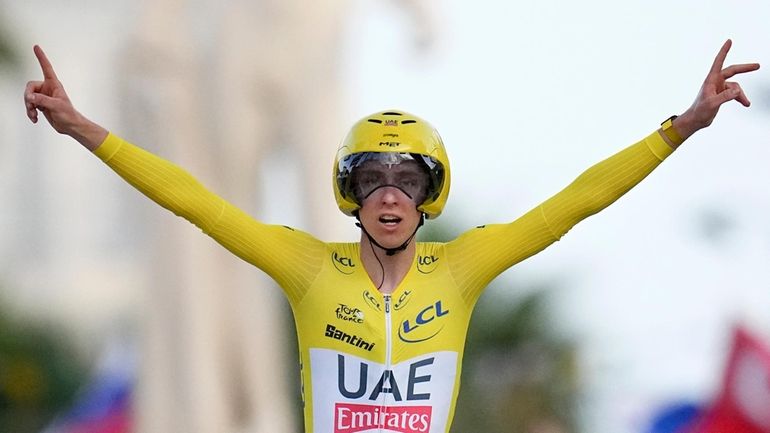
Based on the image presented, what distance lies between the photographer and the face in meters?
3.15

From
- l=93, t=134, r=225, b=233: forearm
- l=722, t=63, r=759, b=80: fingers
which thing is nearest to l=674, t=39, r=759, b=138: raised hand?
l=722, t=63, r=759, b=80: fingers

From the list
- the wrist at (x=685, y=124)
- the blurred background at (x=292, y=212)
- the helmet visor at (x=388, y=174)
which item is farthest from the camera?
the blurred background at (x=292, y=212)

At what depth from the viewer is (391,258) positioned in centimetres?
325

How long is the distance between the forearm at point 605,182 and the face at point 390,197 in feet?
1.14

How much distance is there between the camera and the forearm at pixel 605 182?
3.10 meters

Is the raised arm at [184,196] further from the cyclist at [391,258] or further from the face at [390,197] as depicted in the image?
the face at [390,197]

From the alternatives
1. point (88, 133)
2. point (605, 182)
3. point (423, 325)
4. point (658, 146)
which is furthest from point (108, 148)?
point (658, 146)

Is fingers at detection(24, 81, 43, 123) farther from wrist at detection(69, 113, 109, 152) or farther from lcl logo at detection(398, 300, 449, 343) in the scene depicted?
lcl logo at detection(398, 300, 449, 343)

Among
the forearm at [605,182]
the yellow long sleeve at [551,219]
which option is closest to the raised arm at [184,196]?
the yellow long sleeve at [551,219]

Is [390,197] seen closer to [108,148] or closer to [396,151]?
[396,151]

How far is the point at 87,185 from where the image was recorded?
20.1ft

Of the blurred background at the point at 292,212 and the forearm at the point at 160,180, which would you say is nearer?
the forearm at the point at 160,180

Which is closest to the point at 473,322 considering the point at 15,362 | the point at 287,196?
the point at 287,196

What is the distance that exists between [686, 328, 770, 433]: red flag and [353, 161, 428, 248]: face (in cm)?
362
